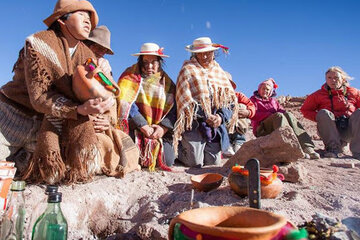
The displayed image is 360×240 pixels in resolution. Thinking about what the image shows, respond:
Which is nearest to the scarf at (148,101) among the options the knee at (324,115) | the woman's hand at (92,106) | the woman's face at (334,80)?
the woman's hand at (92,106)

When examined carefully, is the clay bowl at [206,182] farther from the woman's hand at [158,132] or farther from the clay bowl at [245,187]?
the woman's hand at [158,132]

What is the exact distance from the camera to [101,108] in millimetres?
2910

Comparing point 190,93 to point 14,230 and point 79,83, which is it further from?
point 14,230

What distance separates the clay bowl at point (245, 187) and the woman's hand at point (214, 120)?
1594 mm

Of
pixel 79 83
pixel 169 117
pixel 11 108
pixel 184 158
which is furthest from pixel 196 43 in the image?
pixel 11 108

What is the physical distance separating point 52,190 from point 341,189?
9.40ft

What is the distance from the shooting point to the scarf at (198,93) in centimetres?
440

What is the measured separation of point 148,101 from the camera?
14.4ft

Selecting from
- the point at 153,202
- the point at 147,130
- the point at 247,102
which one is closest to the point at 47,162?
the point at 153,202

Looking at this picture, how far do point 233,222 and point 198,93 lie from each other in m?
3.20

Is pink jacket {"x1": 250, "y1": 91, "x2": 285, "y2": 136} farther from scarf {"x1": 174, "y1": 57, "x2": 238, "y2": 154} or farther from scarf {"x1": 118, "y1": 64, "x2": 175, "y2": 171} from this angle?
scarf {"x1": 118, "y1": 64, "x2": 175, "y2": 171}

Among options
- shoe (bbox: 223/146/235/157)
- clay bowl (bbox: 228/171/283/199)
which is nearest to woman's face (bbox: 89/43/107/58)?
shoe (bbox: 223/146/235/157)

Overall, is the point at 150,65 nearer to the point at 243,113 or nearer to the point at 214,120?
the point at 214,120

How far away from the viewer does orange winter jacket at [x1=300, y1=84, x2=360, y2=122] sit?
215 inches
